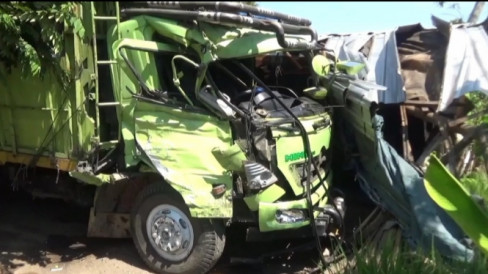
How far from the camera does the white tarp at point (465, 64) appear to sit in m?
6.89

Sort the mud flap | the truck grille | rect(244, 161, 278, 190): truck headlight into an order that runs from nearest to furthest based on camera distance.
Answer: the mud flap, rect(244, 161, 278, 190): truck headlight, the truck grille

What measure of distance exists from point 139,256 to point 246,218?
1363mm

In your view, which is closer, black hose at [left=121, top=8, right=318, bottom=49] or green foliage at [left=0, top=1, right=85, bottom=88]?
black hose at [left=121, top=8, right=318, bottom=49]

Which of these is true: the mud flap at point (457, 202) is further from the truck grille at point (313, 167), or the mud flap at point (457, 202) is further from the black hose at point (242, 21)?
the black hose at point (242, 21)

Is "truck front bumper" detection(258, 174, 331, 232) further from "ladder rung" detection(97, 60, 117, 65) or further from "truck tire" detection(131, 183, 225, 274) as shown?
"ladder rung" detection(97, 60, 117, 65)

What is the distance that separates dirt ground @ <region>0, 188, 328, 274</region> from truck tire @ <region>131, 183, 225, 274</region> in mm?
271

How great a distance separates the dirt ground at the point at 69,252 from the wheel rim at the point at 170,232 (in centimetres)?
35

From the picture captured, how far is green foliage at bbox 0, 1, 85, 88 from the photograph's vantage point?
5898mm

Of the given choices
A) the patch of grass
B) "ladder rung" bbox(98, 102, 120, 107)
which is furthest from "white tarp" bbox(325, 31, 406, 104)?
"ladder rung" bbox(98, 102, 120, 107)

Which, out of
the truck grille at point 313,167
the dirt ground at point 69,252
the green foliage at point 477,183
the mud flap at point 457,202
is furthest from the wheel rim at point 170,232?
the green foliage at point 477,183

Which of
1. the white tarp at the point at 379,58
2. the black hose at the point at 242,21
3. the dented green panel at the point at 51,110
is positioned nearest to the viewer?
the black hose at the point at 242,21

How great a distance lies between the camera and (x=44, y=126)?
264 inches


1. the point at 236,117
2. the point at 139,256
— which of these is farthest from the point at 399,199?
the point at 139,256

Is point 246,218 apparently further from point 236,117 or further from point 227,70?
point 227,70
